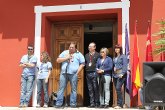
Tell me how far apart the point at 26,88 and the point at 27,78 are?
286mm

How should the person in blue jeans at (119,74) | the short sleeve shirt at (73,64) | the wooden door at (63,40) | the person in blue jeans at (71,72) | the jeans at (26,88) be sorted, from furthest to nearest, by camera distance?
the wooden door at (63,40), the jeans at (26,88), the short sleeve shirt at (73,64), the person in blue jeans at (71,72), the person in blue jeans at (119,74)

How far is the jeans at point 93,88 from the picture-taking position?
30.8 ft

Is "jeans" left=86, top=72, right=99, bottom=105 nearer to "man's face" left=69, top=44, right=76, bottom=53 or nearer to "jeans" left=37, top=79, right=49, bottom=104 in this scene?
"man's face" left=69, top=44, right=76, bottom=53

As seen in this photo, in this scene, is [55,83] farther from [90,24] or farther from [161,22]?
[161,22]

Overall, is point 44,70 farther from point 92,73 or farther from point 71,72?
point 92,73

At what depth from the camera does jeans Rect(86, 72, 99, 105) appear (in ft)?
30.8

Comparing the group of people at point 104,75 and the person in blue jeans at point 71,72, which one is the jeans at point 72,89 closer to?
the person in blue jeans at point 71,72

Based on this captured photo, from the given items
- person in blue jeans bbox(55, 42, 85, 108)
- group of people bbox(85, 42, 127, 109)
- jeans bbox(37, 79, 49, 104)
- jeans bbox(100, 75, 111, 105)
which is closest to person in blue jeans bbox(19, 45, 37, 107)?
jeans bbox(37, 79, 49, 104)

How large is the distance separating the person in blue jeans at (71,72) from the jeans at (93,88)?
37 centimetres

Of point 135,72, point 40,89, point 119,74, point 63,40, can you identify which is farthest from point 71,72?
point 63,40

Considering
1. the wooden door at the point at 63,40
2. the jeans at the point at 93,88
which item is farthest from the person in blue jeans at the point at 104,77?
the wooden door at the point at 63,40

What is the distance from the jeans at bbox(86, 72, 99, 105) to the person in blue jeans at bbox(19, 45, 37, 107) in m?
1.69

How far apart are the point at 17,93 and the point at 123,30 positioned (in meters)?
3.64

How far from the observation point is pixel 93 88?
9477 millimetres
